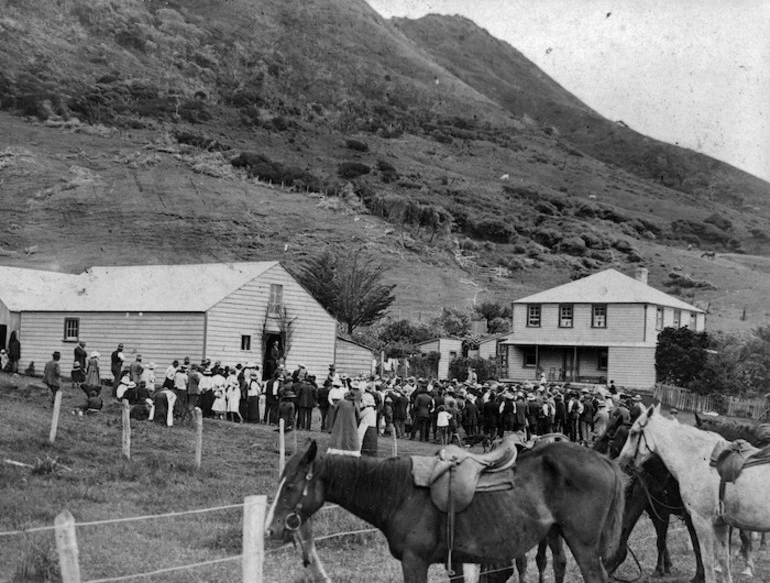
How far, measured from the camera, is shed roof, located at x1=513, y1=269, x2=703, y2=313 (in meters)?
52.4

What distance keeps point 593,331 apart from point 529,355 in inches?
190

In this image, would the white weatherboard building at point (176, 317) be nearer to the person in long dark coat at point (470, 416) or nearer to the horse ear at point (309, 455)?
the person in long dark coat at point (470, 416)

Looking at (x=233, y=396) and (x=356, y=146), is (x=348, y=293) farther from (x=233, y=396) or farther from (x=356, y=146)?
(x=356, y=146)

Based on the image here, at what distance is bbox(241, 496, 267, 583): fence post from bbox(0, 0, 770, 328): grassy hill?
6340 centimetres

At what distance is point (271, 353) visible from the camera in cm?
3803

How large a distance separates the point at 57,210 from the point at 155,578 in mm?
77783

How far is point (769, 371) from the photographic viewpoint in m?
47.9

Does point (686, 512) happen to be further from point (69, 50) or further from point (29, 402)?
point (69, 50)

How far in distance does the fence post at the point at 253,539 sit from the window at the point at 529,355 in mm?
48574

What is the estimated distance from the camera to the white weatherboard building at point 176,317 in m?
35.6

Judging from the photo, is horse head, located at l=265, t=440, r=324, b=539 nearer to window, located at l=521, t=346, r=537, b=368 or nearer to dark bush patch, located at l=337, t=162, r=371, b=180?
window, located at l=521, t=346, r=537, b=368

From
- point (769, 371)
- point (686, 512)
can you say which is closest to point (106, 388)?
point (686, 512)

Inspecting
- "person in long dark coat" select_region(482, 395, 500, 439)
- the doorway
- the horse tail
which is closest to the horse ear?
the horse tail

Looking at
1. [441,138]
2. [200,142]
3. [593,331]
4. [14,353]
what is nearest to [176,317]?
[14,353]
